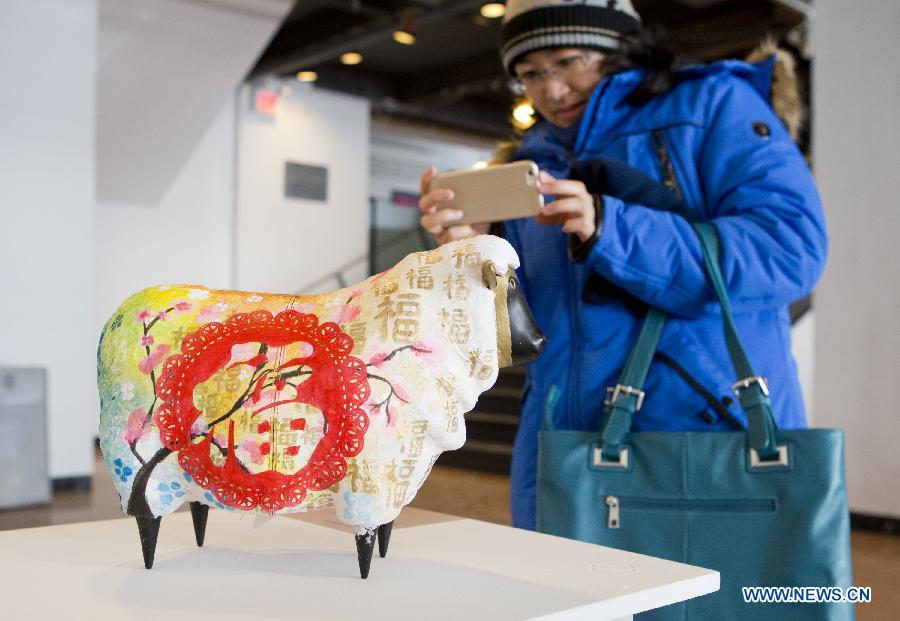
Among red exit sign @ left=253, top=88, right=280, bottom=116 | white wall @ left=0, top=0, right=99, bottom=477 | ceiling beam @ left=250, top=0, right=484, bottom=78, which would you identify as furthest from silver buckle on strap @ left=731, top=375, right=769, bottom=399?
red exit sign @ left=253, top=88, right=280, bottom=116

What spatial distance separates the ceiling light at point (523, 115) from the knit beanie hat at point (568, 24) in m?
0.19

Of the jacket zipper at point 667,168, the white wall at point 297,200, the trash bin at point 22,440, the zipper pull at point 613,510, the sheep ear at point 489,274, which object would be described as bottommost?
the trash bin at point 22,440

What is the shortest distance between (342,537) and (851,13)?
13.8 feet

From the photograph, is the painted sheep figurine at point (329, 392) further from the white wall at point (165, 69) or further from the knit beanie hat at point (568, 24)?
the white wall at point (165, 69)

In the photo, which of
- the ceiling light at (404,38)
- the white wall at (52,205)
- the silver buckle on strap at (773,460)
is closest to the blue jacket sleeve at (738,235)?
the silver buckle on strap at (773,460)

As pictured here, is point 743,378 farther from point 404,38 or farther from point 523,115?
point 404,38

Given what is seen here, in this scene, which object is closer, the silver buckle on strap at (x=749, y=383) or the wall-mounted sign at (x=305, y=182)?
the silver buckle on strap at (x=749, y=383)

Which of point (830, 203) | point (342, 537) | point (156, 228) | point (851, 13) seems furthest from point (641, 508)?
point (156, 228)

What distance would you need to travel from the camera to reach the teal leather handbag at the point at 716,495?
3.43 feet

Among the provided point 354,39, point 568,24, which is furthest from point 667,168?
point 354,39

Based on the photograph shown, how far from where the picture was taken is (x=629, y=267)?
1144mm

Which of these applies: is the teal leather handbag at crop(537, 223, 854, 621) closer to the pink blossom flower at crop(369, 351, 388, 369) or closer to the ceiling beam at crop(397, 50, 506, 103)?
the pink blossom flower at crop(369, 351, 388, 369)

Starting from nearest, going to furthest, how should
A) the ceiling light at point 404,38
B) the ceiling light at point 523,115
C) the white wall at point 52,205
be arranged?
the ceiling light at point 523,115
the white wall at point 52,205
the ceiling light at point 404,38

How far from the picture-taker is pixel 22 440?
13.3ft
